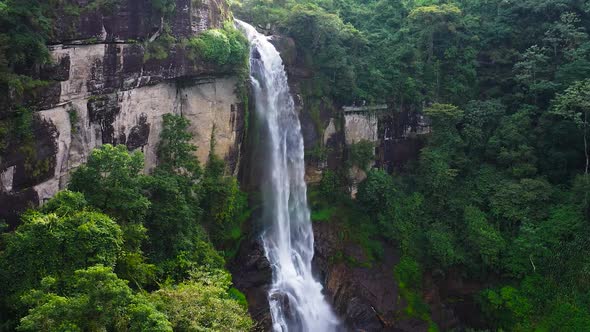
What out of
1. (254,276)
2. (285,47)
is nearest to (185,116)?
(285,47)

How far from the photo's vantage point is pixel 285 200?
22859mm

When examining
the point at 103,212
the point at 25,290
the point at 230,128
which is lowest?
the point at 25,290

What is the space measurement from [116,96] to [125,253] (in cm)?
573

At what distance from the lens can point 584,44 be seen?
75.7ft

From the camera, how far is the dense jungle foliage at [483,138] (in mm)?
20406

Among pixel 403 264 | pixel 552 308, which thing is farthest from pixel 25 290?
pixel 552 308

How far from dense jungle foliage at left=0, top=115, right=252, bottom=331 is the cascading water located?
9.49ft

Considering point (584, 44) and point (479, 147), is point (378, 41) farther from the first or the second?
point (584, 44)

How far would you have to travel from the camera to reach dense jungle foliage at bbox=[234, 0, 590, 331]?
2041 centimetres

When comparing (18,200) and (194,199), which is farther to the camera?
(194,199)

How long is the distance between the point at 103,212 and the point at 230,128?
25.7 ft

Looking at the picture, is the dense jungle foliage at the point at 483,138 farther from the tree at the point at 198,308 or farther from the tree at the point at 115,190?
the tree at the point at 115,190

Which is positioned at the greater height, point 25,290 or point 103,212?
point 103,212

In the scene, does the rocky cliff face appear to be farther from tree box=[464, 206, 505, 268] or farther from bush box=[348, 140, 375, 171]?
tree box=[464, 206, 505, 268]
